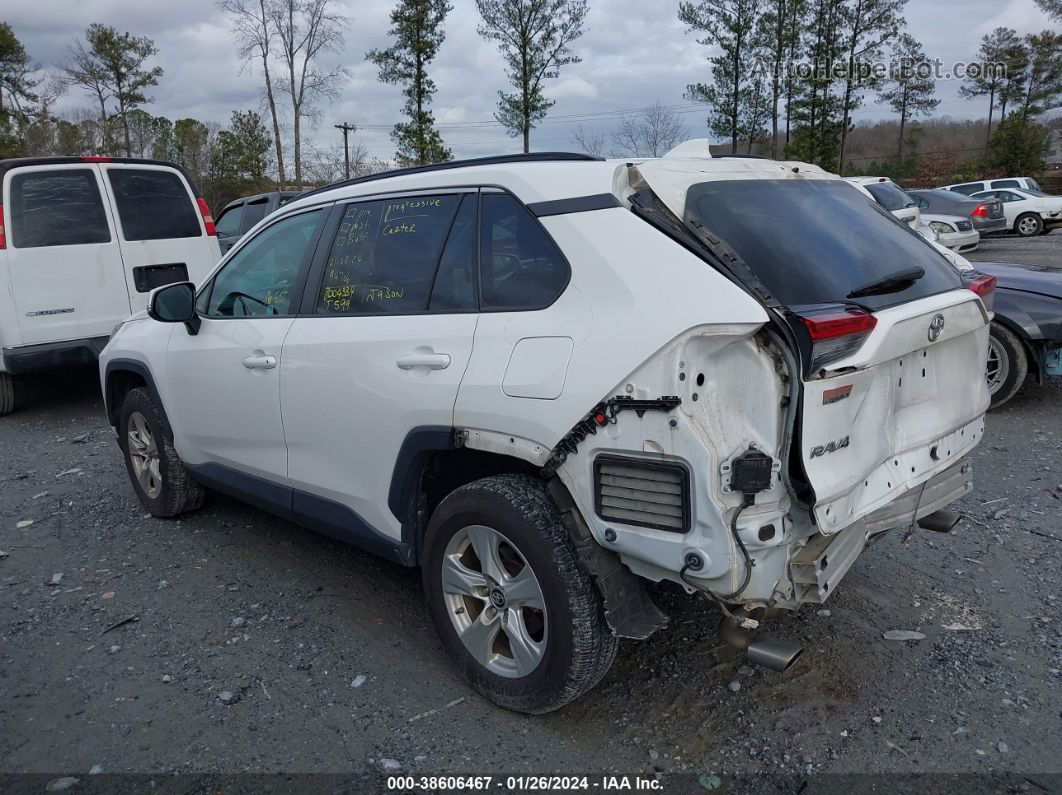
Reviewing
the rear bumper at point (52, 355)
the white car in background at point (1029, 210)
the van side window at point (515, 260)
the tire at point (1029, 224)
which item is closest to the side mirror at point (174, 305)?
the van side window at point (515, 260)

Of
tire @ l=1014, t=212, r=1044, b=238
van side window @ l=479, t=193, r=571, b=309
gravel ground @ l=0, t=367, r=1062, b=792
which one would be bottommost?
gravel ground @ l=0, t=367, r=1062, b=792

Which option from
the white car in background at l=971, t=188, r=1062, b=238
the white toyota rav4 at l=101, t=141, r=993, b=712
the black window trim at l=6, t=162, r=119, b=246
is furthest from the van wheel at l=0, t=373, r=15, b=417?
the white car in background at l=971, t=188, r=1062, b=238

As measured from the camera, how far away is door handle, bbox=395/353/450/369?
9.76 ft

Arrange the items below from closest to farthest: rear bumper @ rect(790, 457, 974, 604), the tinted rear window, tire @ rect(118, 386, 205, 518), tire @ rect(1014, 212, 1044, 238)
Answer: rear bumper @ rect(790, 457, 974, 604) < the tinted rear window < tire @ rect(118, 386, 205, 518) < tire @ rect(1014, 212, 1044, 238)

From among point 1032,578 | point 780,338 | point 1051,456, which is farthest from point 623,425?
point 1051,456

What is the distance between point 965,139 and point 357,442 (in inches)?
2323

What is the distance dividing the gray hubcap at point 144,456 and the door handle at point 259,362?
1.43 meters

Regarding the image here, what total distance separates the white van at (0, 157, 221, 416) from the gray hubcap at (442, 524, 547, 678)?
5.71 m

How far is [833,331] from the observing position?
245 cm

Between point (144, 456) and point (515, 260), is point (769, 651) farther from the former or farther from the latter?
point (144, 456)

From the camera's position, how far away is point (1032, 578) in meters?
3.86

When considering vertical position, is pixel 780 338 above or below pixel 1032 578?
above

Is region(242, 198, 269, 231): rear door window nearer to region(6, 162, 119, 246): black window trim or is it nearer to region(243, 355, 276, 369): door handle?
region(6, 162, 119, 246): black window trim

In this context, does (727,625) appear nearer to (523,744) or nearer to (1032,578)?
(523,744)
